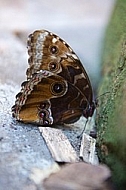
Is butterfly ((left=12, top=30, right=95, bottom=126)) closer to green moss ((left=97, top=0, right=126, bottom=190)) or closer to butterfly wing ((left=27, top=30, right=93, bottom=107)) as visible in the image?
butterfly wing ((left=27, top=30, right=93, bottom=107))

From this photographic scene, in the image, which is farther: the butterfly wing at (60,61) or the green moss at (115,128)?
the butterfly wing at (60,61)

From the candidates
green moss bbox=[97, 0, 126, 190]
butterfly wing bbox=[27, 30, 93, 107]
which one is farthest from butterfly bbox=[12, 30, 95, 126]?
green moss bbox=[97, 0, 126, 190]

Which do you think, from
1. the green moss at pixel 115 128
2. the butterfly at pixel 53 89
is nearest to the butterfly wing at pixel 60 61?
the butterfly at pixel 53 89

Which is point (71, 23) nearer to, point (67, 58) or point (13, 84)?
point (13, 84)

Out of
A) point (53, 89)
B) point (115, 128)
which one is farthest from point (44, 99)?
point (115, 128)

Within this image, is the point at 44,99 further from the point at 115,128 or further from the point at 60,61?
the point at 115,128

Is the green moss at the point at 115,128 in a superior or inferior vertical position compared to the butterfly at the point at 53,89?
inferior

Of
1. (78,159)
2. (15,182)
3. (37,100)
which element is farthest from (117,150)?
(37,100)

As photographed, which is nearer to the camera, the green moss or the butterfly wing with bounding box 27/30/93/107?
the green moss

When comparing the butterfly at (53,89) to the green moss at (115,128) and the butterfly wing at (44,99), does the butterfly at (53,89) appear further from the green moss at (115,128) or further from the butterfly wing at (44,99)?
the green moss at (115,128)

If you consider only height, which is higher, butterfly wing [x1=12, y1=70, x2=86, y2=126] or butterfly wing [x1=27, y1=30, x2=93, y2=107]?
butterfly wing [x1=27, y1=30, x2=93, y2=107]
